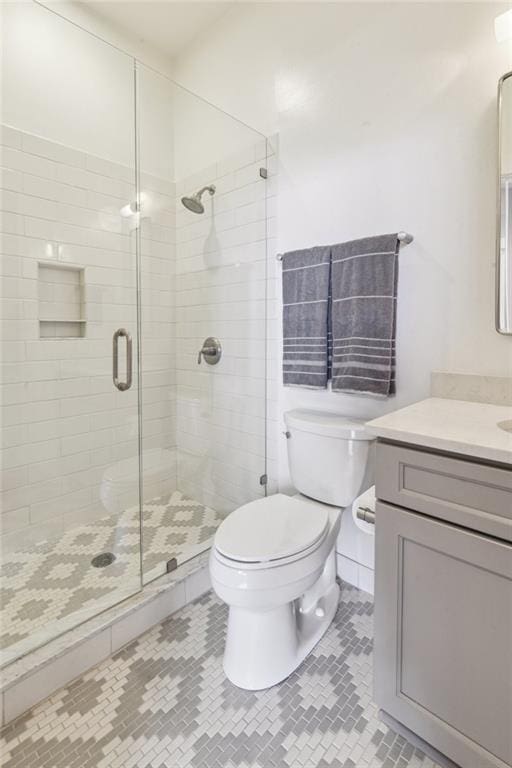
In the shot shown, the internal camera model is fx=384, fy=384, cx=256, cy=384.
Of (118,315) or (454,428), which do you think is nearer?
(454,428)

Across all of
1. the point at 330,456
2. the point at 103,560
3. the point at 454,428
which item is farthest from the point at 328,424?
the point at 103,560

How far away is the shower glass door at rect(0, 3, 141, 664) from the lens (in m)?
1.70

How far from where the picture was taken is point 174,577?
5.13ft

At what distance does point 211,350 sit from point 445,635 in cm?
157

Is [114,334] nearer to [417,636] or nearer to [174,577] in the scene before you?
[174,577]

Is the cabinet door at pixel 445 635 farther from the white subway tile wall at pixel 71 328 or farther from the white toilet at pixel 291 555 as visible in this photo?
the white subway tile wall at pixel 71 328

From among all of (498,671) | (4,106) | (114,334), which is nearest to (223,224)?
(114,334)

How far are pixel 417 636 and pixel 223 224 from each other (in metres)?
1.90

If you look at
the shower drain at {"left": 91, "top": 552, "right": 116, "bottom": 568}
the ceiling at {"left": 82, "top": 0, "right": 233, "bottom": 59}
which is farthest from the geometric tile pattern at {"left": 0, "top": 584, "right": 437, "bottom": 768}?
the ceiling at {"left": 82, "top": 0, "right": 233, "bottom": 59}

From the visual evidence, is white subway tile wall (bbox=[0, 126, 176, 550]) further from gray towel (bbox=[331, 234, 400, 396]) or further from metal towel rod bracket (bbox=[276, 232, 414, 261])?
metal towel rod bracket (bbox=[276, 232, 414, 261])

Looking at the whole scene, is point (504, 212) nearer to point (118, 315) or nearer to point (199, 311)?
point (199, 311)

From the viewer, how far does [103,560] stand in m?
1.73

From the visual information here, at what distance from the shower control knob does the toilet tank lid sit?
0.62m

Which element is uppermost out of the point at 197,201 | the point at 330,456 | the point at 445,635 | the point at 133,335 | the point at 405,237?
the point at 197,201
